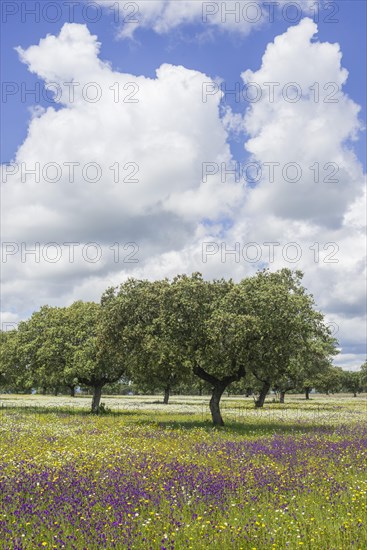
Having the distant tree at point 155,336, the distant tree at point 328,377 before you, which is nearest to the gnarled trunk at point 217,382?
the distant tree at point 155,336

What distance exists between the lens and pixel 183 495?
12.4m

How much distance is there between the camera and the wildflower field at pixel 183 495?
9555 mm

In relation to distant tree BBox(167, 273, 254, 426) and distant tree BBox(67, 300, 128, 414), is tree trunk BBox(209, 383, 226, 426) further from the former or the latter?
distant tree BBox(67, 300, 128, 414)

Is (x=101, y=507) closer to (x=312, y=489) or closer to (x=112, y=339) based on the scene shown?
(x=312, y=489)

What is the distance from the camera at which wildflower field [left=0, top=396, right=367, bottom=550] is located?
955 cm

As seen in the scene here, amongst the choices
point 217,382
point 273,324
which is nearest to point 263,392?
point 217,382

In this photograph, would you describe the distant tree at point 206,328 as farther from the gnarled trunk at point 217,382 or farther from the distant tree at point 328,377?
the distant tree at point 328,377

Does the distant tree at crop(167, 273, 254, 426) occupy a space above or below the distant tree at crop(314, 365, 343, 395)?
above

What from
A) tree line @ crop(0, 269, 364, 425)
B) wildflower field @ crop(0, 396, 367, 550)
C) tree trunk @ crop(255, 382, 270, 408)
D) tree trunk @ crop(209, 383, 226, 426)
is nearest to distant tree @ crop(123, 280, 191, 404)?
tree line @ crop(0, 269, 364, 425)

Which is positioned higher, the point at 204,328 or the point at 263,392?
the point at 204,328

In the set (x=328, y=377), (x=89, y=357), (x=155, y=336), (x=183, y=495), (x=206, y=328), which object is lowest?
(x=328, y=377)

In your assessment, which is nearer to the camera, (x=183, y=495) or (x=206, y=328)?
(x=183, y=495)

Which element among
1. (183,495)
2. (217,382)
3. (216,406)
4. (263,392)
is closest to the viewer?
(183,495)

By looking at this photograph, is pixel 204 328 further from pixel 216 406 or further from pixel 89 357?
pixel 89 357
